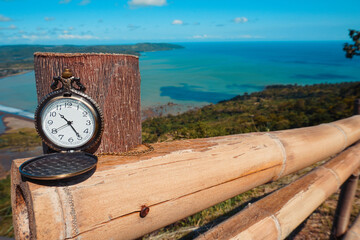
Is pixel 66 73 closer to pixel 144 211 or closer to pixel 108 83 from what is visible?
pixel 108 83

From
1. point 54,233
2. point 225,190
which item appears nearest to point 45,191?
point 54,233

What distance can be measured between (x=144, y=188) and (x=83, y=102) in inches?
20.7

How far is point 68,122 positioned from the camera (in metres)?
1.25

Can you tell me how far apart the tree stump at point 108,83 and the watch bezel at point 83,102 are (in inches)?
4.1

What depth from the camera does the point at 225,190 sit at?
146cm

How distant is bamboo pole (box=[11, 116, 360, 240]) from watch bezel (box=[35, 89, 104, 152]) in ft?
0.44

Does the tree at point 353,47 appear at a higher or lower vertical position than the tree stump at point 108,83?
higher

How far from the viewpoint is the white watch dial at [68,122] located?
1.23 m

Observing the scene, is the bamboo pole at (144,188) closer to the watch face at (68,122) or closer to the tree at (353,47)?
the watch face at (68,122)

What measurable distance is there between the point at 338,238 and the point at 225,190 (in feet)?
8.75

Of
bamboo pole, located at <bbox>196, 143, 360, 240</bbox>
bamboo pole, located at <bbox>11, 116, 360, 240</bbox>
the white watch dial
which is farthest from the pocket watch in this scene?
bamboo pole, located at <bbox>196, 143, 360, 240</bbox>

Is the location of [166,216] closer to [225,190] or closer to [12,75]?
[225,190]

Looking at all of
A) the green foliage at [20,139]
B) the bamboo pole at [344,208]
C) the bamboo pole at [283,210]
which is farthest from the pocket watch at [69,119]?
the green foliage at [20,139]

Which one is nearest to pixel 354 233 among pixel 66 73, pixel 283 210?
pixel 283 210
